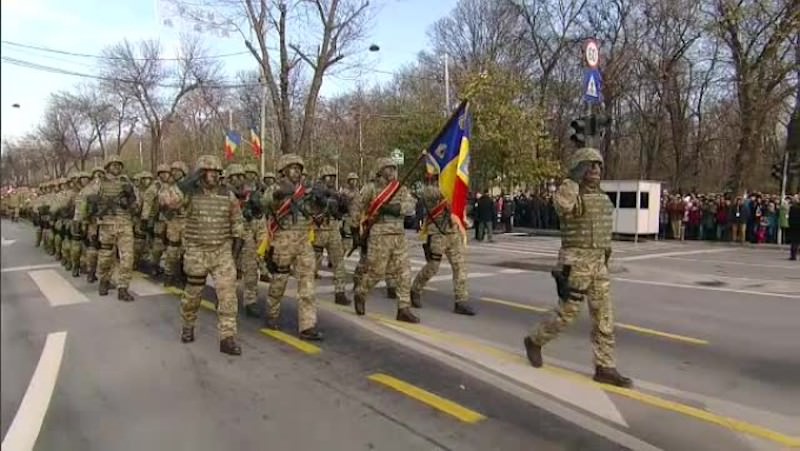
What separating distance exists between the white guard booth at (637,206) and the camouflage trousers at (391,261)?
1524 centimetres

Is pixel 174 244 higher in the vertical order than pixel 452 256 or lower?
lower

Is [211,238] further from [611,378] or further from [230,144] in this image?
[230,144]

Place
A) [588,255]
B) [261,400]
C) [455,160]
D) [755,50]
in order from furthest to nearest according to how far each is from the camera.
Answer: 1. [755,50]
2. [455,160]
3. [588,255]
4. [261,400]

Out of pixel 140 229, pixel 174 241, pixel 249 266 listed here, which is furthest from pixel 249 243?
pixel 140 229

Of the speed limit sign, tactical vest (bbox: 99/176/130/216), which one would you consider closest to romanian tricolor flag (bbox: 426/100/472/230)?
the speed limit sign

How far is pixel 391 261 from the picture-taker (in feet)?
26.8

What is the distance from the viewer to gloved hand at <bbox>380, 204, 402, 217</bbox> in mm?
8109

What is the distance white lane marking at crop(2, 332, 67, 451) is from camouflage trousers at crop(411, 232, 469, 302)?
435cm

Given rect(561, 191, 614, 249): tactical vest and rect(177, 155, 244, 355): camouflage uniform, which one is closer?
rect(561, 191, 614, 249): tactical vest

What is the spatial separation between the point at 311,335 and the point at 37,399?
10.3 feet

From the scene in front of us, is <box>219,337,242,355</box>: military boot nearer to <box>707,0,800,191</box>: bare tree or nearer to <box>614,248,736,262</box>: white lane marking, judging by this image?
<box>614,248,736,262</box>: white lane marking

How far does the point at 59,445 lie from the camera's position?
430 centimetres

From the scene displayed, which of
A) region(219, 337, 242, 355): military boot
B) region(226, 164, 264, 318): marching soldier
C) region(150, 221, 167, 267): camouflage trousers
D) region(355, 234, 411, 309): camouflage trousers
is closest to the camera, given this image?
region(219, 337, 242, 355): military boot

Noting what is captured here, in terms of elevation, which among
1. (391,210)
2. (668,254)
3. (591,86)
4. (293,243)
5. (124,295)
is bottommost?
(124,295)
